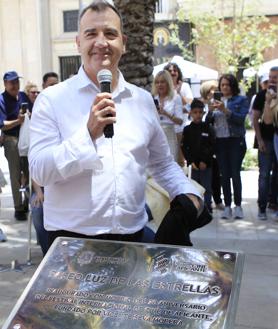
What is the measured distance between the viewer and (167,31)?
27.6 metres

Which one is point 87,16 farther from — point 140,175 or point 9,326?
point 9,326

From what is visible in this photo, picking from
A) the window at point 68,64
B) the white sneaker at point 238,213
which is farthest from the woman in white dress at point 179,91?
the window at point 68,64

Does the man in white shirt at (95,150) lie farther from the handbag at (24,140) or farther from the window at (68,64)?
the window at (68,64)

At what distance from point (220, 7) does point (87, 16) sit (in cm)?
2298

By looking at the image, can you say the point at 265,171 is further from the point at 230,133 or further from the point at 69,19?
the point at 69,19

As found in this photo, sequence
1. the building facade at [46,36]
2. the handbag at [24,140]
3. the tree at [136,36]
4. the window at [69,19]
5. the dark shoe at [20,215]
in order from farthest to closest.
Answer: the window at [69,19] < the building facade at [46,36] < the dark shoe at [20,215] < the handbag at [24,140] < the tree at [136,36]

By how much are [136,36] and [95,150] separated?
4273mm

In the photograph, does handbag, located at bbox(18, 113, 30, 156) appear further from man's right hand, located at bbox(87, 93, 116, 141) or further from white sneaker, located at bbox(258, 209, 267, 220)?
man's right hand, located at bbox(87, 93, 116, 141)

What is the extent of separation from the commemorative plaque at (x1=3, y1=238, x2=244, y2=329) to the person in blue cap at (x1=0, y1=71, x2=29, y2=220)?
5542mm

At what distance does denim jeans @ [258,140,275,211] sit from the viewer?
696 cm

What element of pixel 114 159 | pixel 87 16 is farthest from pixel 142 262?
pixel 87 16

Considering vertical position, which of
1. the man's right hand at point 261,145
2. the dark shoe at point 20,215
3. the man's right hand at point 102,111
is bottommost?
the dark shoe at point 20,215

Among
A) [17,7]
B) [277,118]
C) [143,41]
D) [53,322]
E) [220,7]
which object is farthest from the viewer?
[17,7]

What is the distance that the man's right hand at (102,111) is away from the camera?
184 centimetres
